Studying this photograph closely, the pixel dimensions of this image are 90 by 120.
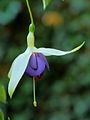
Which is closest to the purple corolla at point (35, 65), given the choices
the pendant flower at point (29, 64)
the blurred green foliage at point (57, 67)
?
the pendant flower at point (29, 64)

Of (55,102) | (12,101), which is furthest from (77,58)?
(12,101)

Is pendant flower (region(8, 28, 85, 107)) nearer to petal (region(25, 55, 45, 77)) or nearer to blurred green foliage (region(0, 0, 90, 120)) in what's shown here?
petal (region(25, 55, 45, 77))

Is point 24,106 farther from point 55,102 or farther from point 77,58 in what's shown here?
point 77,58

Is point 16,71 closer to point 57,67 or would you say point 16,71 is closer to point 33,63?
point 33,63

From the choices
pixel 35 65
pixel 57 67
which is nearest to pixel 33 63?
pixel 35 65

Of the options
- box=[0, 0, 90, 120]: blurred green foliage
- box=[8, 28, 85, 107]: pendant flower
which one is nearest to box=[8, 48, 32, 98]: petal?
box=[8, 28, 85, 107]: pendant flower

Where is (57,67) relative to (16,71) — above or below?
below

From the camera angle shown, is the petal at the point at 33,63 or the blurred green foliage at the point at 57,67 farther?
the blurred green foliage at the point at 57,67

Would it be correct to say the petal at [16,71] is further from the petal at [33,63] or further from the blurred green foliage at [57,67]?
the blurred green foliage at [57,67]

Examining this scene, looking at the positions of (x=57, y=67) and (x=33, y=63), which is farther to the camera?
(x=57, y=67)
